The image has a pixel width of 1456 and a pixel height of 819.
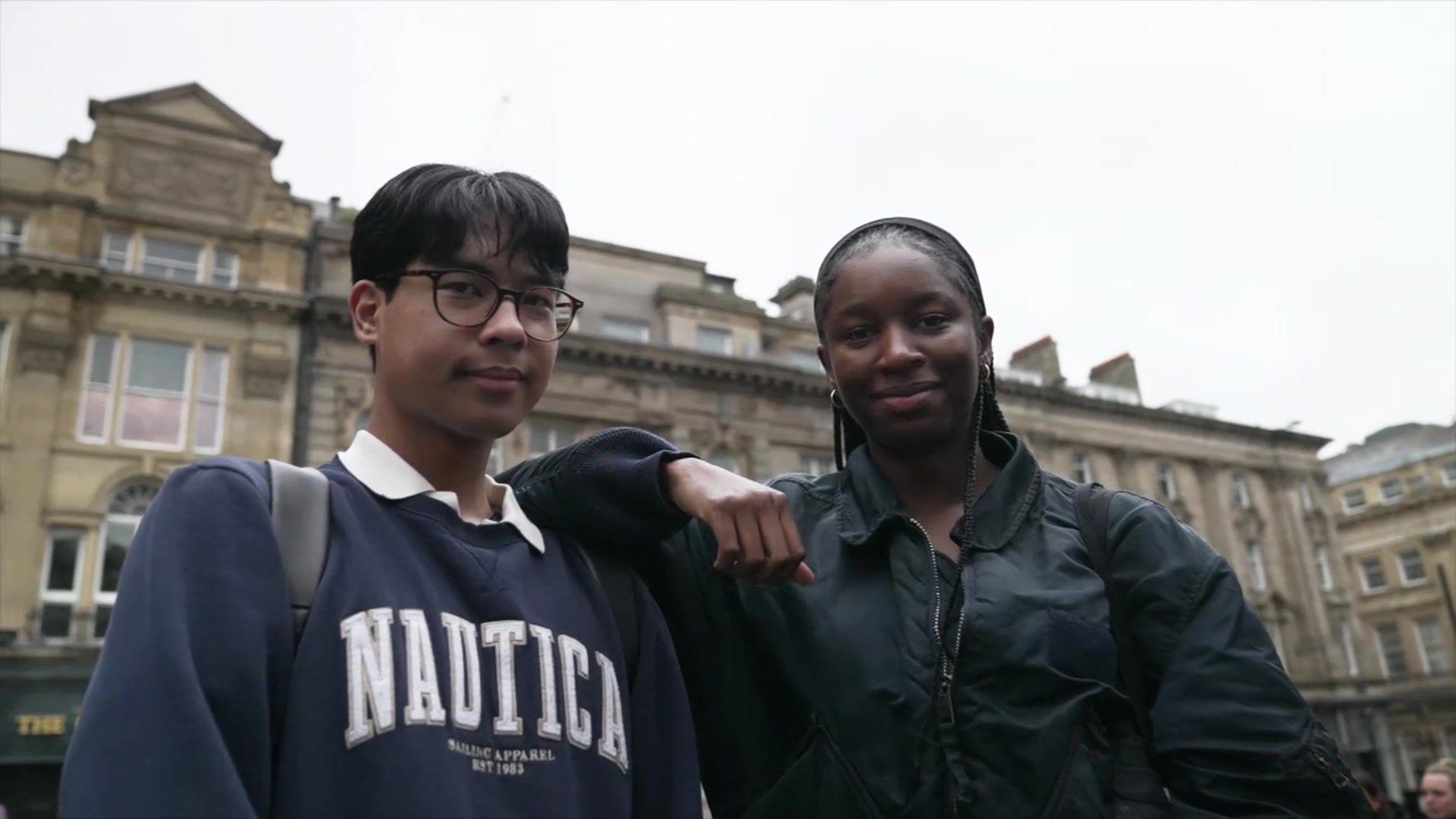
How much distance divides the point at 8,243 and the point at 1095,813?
72.6 ft

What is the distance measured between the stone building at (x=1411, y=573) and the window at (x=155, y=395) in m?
41.4

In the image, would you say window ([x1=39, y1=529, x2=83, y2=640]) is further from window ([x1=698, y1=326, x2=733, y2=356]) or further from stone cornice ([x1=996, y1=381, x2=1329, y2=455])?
stone cornice ([x1=996, y1=381, x2=1329, y2=455])

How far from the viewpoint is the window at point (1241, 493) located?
3306 centimetres

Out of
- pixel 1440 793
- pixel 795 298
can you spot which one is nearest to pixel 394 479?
pixel 1440 793

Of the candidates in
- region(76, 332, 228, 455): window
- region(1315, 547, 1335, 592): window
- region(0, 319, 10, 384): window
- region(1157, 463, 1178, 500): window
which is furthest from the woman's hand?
region(1315, 547, 1335, 592): window

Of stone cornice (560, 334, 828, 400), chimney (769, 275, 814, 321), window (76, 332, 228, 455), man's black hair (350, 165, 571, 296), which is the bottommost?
man's black hair (350, 165, 571, 296)

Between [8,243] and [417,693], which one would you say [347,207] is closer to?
[8,243]

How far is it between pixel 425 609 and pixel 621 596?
→ 1.62 feet

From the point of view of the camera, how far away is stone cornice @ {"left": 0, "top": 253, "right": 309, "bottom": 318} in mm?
17875

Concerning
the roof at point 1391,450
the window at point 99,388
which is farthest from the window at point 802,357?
the roof at point 1391,450

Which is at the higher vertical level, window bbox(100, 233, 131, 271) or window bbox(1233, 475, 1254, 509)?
window bbox(100, 233, 131, 271)

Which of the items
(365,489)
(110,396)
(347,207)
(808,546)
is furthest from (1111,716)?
(347,207)

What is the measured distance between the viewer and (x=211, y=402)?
18891mm

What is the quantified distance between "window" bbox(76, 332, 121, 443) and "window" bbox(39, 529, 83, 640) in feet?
6.01
